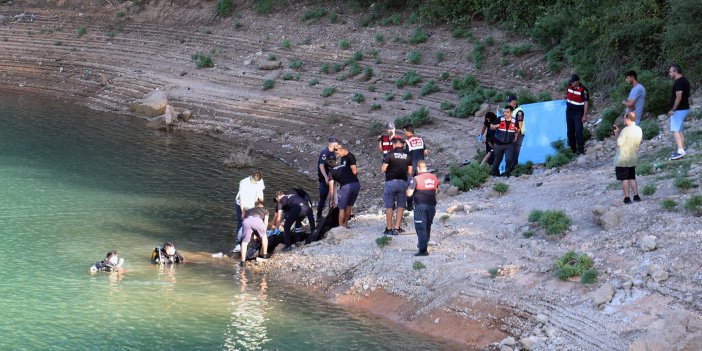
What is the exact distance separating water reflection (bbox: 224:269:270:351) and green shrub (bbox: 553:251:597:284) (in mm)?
4764

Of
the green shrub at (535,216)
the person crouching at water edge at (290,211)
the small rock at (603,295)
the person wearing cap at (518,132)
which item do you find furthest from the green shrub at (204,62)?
the small rock at (603,295)

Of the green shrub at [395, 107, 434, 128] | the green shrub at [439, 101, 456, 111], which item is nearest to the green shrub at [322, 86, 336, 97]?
the green shrub at [395, 107, 434, 128]

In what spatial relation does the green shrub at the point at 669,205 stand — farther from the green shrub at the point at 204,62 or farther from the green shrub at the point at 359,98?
the green shrub at the point at 204,62

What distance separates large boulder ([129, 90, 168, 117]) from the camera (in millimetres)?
35594

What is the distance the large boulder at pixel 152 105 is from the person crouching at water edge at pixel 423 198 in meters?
19.6

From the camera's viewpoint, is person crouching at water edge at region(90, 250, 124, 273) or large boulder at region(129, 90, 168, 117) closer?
person crouching at water edge at region(90, 250, 124, 273)

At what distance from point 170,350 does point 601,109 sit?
15154mm

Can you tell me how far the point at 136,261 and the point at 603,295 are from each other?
358 inches

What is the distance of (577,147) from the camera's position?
23.3 metres

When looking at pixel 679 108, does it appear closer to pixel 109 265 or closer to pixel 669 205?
pixel 669 205

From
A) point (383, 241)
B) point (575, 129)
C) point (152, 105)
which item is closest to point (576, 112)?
point (575, 129)

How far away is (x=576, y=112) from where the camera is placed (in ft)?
75.5

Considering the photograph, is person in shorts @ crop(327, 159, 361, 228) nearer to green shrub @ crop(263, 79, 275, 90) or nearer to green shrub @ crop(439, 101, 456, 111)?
green shrub @ crop(439, 101, 456, 111)

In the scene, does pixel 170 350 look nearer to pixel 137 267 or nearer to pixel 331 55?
pixel 137 267
